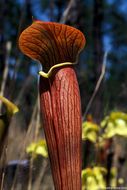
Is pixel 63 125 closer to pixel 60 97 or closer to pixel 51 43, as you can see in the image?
pixel 60 97

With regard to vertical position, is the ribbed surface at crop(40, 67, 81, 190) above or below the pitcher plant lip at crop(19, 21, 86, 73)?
below

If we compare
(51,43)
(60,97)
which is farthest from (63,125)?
(51,43)

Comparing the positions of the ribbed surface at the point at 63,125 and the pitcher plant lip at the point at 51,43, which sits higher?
the pitcher plant lip at the point at 51,43

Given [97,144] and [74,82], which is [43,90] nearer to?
[74,82]

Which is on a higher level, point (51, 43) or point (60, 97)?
point (51, 43)
